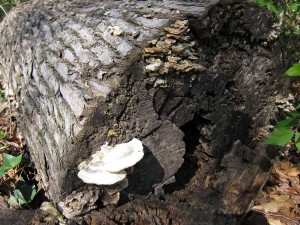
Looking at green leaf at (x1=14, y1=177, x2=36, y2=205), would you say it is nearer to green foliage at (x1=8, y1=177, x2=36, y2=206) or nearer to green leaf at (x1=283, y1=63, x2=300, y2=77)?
green foliage at (x1=8, y1=177, x2=36, y2=206)

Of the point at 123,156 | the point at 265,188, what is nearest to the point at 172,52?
the point at 123,156

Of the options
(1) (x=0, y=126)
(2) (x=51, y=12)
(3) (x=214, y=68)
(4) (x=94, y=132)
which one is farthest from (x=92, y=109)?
(1) (x=0, y=126)

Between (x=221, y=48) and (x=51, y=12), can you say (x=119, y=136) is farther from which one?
(x=51, y=12)

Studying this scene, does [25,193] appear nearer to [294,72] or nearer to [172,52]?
[172,52]

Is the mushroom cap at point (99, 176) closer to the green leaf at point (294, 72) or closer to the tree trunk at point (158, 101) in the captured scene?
the tree trunk at point (158, 101)

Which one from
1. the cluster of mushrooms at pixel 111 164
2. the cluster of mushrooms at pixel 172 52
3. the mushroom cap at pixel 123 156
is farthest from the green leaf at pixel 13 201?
the cluster of mushrooms at pixel 172 52

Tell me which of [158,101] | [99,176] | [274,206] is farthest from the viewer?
[274,206]
